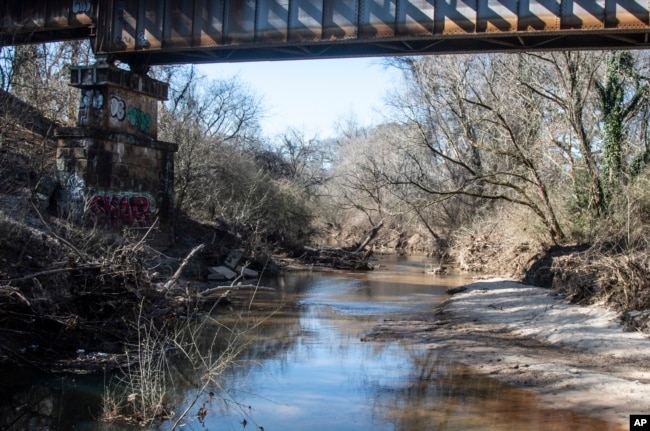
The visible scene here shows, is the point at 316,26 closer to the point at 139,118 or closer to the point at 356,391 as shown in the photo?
the point at 139,118

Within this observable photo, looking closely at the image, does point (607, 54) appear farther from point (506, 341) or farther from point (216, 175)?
point (216, 175)

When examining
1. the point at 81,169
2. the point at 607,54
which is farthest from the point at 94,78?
the point at 607,54

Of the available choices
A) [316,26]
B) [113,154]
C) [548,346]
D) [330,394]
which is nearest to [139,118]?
[113,154]

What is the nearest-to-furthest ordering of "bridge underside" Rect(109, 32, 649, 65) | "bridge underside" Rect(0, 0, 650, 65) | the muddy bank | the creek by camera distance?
1. the creek
2. the muddy bank
3. "bridge underside" Rect(0, 0, 650, 65)
4. "bridge underside" Rect(109, 32, 649, 65)

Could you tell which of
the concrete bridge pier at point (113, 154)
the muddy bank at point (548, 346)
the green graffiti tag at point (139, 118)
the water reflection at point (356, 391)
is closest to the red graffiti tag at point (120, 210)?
the concrete bridge pier at point (113, 154)

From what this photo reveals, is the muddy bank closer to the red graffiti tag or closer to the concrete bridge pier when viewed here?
the red graffiti tag

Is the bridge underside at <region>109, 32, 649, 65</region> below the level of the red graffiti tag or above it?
above

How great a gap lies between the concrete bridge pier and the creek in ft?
20.1

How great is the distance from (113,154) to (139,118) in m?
1.65

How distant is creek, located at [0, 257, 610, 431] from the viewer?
23.9 ft

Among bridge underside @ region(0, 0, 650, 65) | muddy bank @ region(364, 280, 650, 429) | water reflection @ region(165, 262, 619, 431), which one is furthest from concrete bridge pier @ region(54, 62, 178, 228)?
muddy bank @ region(364, 280, 650, 429)

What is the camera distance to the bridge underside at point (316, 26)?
14.2 m

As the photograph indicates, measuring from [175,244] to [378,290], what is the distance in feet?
23.5

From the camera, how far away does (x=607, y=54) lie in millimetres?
18656
